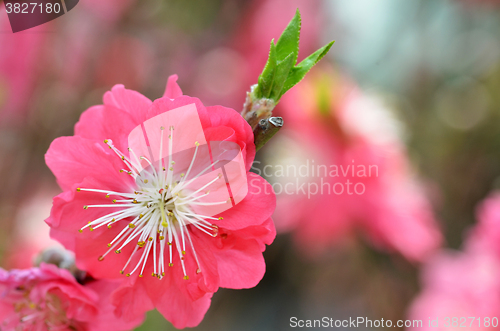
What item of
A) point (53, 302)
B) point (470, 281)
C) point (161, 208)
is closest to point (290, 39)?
point (161, 208)

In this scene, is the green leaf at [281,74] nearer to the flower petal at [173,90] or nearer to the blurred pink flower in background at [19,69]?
the flower petal at [173,90]

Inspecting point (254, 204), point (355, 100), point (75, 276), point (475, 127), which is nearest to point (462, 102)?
point (475, 127)

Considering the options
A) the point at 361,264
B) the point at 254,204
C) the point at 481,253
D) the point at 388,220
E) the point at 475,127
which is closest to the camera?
the point at 254,204

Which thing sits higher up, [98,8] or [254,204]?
[98,8]

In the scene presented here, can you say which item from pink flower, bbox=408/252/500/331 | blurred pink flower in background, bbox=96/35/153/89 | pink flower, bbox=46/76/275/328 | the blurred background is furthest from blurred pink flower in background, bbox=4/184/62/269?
pink flower, bbox=408/252/500/331

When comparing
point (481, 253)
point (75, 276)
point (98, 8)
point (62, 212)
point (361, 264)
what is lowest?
point (361, 264)

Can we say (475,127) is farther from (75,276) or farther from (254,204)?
(75,276)

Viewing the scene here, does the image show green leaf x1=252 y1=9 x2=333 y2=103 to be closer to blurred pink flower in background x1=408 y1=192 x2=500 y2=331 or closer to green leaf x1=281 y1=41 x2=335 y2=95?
green leaf x1=281 y1=41 x2=335 y2=95
